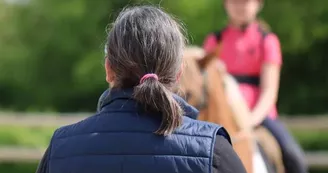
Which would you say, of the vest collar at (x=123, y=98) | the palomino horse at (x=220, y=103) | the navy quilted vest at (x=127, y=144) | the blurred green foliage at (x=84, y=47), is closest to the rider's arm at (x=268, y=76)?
the palomino horse at (x=220, y=103)

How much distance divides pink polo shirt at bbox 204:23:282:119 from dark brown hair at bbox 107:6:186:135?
3032 mm

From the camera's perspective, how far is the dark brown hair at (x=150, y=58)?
7.62 feet

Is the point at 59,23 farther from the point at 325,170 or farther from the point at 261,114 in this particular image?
the point at 261,114

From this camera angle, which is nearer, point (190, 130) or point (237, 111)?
point (190, 130)

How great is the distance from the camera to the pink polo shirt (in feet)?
17.8

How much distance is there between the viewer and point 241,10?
5.45 metres

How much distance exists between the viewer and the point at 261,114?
512cm

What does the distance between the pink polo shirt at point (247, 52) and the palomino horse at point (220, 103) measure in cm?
76

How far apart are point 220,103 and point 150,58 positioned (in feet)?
7.35

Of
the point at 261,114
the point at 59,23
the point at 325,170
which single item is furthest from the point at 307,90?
the point at 261,114

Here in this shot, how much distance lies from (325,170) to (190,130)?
24.5ft

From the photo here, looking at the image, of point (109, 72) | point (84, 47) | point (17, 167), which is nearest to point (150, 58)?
point (109, 72)

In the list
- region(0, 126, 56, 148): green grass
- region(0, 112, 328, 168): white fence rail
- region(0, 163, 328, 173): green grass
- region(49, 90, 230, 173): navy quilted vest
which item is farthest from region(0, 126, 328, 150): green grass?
region(49, 90, 230, 173): navy quilted vest

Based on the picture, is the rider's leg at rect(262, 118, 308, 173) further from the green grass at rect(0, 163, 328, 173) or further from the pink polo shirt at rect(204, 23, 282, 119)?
the green grass at rect(0, 163, 328, 173)
